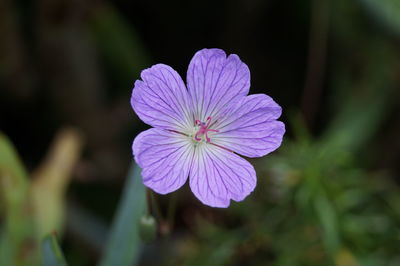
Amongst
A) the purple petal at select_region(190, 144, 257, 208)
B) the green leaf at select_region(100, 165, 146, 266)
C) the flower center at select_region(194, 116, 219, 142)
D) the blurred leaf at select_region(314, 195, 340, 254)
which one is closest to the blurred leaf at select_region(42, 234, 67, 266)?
the green leaf at select_region(100, 165, 146, 266)

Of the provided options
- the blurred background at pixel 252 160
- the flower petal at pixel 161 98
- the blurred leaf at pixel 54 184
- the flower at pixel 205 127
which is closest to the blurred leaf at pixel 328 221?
the blurred background at pixel 252 160

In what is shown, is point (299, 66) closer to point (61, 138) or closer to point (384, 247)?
point (384, 247)

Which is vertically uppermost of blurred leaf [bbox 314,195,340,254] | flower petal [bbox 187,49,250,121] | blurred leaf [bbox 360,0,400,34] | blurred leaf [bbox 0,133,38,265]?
blurred leaf [bbox 360,0,400,34]

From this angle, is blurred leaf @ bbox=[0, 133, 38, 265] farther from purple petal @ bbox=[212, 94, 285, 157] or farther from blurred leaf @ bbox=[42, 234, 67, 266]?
purple petal @ bbox=[212, 94, 285, 157]

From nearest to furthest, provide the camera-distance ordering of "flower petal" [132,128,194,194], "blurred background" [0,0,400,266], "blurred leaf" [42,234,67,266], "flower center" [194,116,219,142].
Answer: "flower petal" [132,128,194,194]
"blurred leaf" [42,234,67,266]
"flower center" [194,116,219,142]
"blurred background" [0,0,400,266]

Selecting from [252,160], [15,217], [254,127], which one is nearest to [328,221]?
[252,160]

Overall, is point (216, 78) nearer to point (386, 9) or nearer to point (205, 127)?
point (205, 127)

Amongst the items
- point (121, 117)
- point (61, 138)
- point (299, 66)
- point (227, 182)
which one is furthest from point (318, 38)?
point (227, 182)

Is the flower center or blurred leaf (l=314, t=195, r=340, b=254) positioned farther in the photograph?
blurred leaf (l=314, t=195, r=340, b=254)
